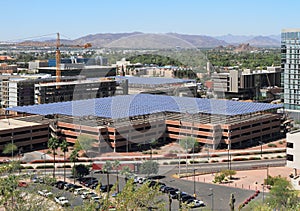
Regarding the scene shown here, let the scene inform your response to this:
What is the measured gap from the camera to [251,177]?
15070 mm

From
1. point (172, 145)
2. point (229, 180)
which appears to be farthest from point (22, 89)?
point (229, 180)

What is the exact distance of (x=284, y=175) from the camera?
596 inches

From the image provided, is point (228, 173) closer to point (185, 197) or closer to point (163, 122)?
point (185, 197)

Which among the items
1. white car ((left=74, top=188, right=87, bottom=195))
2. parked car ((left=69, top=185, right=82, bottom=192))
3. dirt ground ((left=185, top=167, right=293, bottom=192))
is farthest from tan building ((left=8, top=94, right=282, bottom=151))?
white car ((left=74, top=188, right=87, bottom=195))

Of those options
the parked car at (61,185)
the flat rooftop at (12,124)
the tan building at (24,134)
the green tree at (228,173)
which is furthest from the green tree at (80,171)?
the flat rooftop at (12,124)

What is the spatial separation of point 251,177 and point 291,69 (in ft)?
33.9

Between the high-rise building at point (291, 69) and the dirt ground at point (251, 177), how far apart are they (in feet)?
27.8

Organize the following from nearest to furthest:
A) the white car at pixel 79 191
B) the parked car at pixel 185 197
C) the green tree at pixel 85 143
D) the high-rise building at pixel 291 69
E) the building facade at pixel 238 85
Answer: the parked car at pixel 185 197 → the white car at pixel 79 191 → the green tree at pixel 85 143 → the high-rise building at pixel 291 69 → the building facade at pixel 238 85

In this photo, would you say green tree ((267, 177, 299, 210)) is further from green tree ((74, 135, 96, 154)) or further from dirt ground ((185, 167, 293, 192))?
green tree ((74, 135, 96, 154))

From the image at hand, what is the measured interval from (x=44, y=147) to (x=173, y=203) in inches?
344

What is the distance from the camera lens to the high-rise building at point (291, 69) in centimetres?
2358

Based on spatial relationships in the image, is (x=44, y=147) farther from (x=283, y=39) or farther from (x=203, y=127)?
(x=283, y=39)

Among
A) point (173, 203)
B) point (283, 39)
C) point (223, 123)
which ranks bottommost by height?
point (173, 203)

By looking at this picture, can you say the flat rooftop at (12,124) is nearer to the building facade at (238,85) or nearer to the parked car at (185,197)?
the parked car at (185,197)
